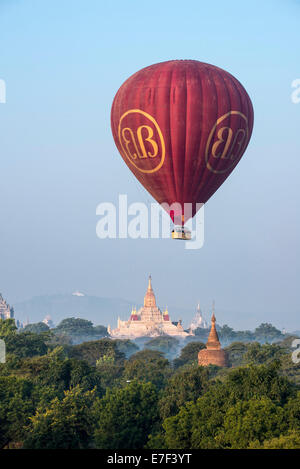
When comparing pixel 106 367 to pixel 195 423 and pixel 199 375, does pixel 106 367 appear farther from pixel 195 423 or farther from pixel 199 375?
pixel 195 423

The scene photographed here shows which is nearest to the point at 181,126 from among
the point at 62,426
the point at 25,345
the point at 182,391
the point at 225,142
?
the point at 225,142

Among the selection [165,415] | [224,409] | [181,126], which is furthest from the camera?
[165,415]

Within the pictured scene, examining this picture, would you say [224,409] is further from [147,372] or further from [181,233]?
[147,372]

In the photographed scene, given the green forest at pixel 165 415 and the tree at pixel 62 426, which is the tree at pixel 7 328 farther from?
the tree at pixel 62 426

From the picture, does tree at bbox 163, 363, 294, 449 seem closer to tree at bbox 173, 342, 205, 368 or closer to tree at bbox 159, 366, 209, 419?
tree at bbox 159, 366, 209, 419

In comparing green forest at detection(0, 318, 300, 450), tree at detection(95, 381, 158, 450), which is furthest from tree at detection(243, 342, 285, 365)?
tree at detection(95, 381, 158, 450)

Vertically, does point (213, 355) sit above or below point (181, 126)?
below
